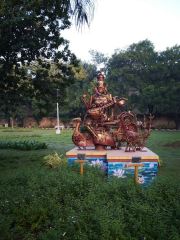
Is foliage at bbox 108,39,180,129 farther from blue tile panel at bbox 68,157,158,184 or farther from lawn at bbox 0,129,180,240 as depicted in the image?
lawn at bbox 0,129,180,240

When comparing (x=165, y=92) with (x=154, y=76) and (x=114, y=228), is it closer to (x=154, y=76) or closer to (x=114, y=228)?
(x=154, y=76)

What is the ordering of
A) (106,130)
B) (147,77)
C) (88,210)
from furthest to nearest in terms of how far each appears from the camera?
(147,77), (106,130), (88,210)

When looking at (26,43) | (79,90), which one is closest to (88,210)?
(26,43)

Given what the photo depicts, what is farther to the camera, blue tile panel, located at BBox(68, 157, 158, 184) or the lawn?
blue tile panel, located at BBox(68, 157, 158, 184)

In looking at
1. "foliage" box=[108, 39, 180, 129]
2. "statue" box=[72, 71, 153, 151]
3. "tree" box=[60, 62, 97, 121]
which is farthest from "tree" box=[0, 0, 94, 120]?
"tree" box=[60, 62, 97, 121]

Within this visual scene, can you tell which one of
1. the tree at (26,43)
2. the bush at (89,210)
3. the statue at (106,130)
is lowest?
the bush at (89,210)

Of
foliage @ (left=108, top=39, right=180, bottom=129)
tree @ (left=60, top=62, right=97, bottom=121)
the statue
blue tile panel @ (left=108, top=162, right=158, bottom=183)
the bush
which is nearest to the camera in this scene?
the bush

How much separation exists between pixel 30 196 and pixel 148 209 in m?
1.87

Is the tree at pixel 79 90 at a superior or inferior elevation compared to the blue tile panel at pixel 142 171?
superior

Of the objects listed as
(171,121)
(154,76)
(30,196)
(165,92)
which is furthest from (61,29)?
(171,121)

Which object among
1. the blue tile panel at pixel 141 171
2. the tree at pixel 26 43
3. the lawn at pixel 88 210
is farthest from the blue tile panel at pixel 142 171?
the tree at pixel 26 43

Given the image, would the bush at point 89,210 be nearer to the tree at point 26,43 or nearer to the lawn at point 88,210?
the lawn at point 88,210

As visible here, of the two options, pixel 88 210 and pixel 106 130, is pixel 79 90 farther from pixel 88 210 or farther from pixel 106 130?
pixel 88 210

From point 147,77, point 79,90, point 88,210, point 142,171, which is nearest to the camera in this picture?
point 88,210
